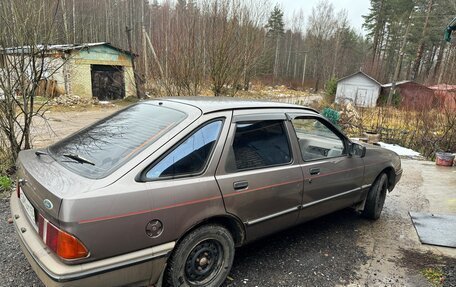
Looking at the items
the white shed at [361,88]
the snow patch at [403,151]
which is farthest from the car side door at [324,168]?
the white shed at [361,88]

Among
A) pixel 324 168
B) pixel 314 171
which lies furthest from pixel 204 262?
pixel 324 168

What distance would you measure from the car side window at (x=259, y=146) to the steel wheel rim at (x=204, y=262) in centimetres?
69

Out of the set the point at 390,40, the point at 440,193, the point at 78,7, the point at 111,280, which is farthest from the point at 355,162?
the point at 390,40

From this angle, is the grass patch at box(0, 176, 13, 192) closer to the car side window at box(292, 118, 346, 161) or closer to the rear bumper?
the rear bumper

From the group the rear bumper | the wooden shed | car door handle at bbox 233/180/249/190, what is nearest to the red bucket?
car door handle at bbox 233/180/249/190

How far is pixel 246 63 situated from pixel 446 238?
6.78 m

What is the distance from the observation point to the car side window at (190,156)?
2279 millimetres

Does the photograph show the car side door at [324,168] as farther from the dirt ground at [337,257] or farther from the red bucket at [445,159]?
the red bucket at [445,159]

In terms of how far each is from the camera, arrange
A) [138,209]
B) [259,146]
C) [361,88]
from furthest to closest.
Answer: [361,88] < [259,146] < [138,209]

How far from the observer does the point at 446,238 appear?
13.3ft

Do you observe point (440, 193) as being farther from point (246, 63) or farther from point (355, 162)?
point (246, 63)

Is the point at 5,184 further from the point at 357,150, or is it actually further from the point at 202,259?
the point at 357,150

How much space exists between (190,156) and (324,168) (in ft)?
5.65

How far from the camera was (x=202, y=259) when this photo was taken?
2574mm
